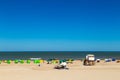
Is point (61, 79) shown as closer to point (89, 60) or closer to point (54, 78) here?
point (54, 78)

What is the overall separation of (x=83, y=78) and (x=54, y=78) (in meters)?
2.10

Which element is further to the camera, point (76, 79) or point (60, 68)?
point (60, 68)

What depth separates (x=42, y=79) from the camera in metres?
19.9

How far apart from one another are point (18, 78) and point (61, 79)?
309cm

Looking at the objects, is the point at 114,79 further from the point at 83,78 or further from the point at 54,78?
the point at 54,78

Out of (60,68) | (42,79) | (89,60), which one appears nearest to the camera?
(42,79)

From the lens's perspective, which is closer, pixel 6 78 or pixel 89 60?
pixel 6 78

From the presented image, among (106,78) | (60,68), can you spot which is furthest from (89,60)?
(106,78)

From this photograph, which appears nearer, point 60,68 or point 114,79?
point 114,79

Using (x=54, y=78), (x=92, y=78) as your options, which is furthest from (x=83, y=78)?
(x=54, y=78)

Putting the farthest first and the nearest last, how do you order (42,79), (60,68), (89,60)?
(89,60) < (60,68) < (42,79)

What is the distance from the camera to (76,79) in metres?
20.0

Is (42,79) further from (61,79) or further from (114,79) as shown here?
(114,79)

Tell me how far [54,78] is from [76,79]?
5.32 ft
